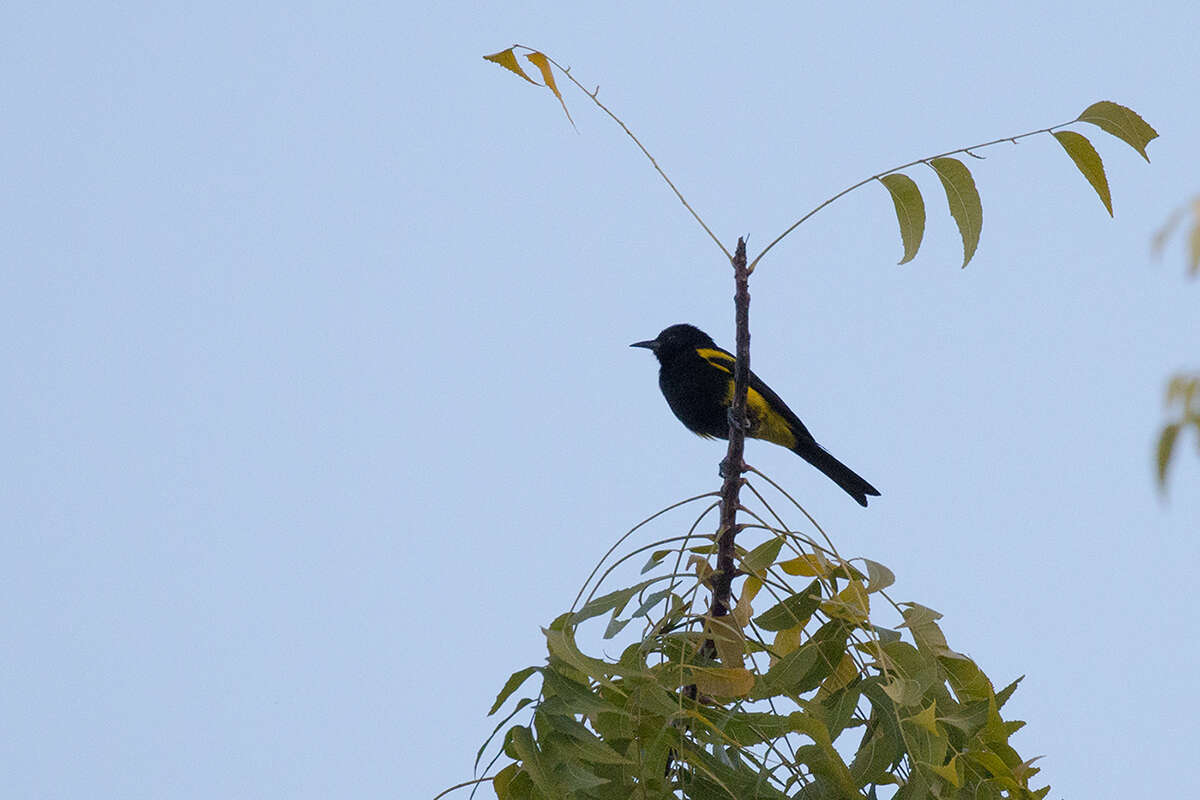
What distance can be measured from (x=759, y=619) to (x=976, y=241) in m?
0.92

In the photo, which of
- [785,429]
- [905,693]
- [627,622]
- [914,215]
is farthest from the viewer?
[785,429]

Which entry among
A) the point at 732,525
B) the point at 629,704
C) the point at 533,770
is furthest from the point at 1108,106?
the point at 533,770

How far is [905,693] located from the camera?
2.26 metres

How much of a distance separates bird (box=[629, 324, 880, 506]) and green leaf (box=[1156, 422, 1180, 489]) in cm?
471

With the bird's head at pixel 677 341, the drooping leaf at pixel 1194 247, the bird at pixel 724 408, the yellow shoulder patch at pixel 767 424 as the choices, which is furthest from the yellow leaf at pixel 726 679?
the bird's head at pixel 677 341

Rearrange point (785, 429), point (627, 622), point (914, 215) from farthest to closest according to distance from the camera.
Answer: point (785, 429) < point (914, 215) < point (627, 622)

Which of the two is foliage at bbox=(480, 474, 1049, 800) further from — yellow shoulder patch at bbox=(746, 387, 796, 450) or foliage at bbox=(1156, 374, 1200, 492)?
yellow shoulder patch at bbox=(746, 387, 796, 450)

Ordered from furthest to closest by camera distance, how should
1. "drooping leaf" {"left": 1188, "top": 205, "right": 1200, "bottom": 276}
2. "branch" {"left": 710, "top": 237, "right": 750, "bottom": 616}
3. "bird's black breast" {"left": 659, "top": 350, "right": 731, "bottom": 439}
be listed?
"bird's black breast" {"left": 659, "top": 350, "right": 731, "bottom": 439} → "branch" {"left": 710, "top": 237, "right": 750, "bottom": 616} → "drooping leaf" {"left": 1188, "top": 205, "right": 1200, "bottom": 276}

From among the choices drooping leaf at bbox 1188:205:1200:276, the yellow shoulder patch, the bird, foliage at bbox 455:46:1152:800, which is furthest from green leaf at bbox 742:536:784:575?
the yellow shoulder patch

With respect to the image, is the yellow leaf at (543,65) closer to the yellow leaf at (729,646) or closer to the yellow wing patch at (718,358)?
the yellow leaf at (729,646)

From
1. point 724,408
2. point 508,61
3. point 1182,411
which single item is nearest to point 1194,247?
point 1182,411

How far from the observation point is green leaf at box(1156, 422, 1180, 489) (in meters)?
1.48

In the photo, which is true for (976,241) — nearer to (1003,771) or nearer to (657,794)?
(1003,771)

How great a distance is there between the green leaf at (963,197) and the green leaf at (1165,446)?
1056mm
